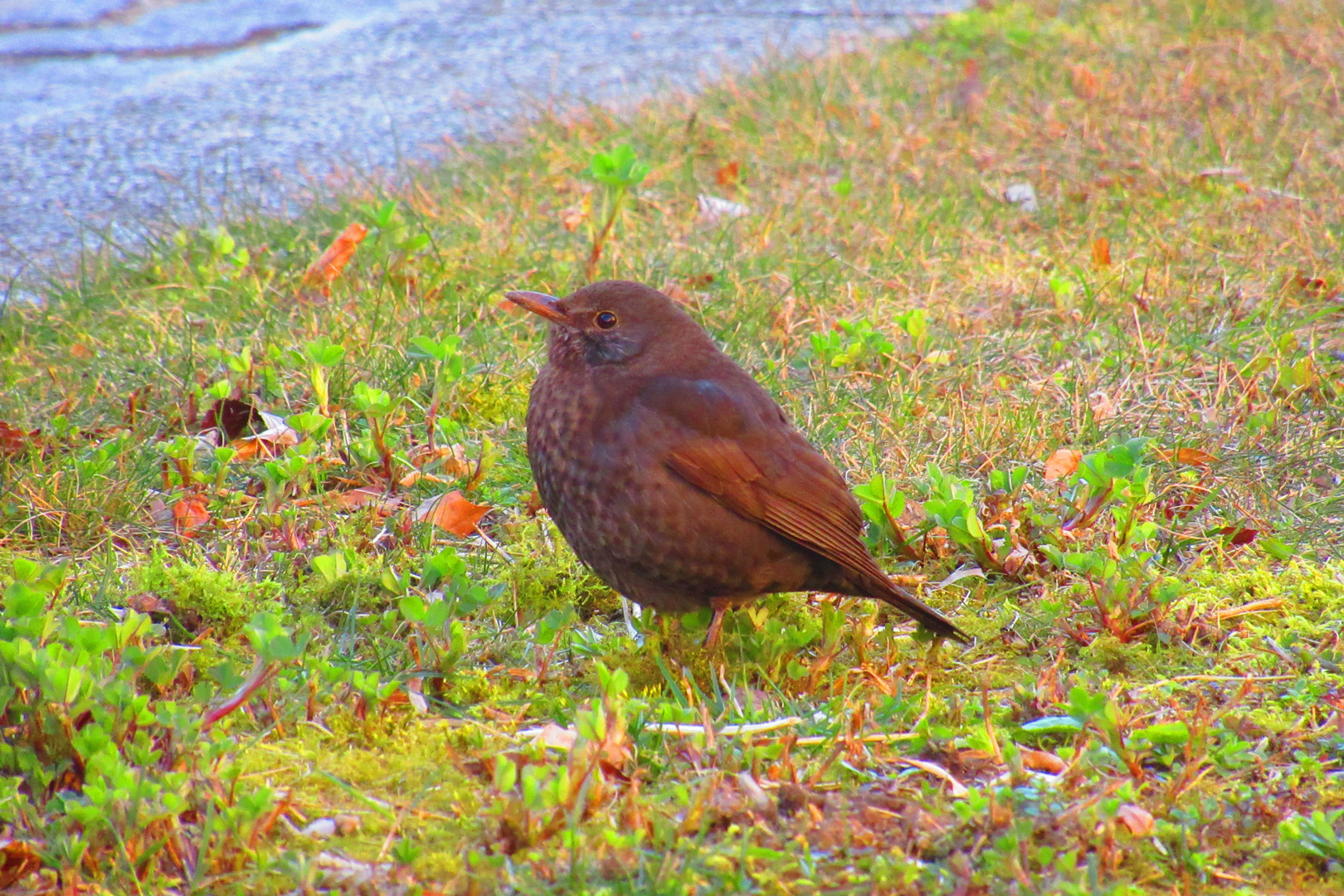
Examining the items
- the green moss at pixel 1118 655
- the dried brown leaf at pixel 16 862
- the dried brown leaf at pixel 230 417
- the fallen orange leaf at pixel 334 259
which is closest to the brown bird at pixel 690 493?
the green moss at pixel 1118 655

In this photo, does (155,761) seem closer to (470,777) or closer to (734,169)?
(470,777)

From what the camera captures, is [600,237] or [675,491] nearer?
[675,491]

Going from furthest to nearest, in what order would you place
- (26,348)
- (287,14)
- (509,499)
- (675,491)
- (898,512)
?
(287,14) < (26,348) < (509,499) < (898,512) < (675,491)

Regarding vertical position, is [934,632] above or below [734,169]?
below

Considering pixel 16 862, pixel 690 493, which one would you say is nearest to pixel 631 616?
pixel 690 493

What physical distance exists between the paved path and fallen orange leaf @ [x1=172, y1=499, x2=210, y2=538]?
7.33ft

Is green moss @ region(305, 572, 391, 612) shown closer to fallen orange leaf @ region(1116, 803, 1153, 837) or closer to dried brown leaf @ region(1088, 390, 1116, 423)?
fallen orange leaf @ region(1116, 803, 1153, 837)

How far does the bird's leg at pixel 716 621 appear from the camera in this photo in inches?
128

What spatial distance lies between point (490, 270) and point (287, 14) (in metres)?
5.40

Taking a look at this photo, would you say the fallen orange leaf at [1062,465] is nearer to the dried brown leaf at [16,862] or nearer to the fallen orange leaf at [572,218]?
the fallen orange leaf at [572,218]

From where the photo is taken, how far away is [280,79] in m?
8.24

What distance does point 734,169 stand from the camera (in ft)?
21.0

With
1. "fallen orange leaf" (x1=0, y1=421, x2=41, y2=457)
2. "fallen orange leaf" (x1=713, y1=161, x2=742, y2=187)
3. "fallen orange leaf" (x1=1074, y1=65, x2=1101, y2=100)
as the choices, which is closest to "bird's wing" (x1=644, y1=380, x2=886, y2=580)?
"fallen orange leaf" (x1=0, y1=421, x2=41, y2=457)

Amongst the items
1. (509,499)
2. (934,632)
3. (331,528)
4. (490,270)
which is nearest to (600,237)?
(490,270)
